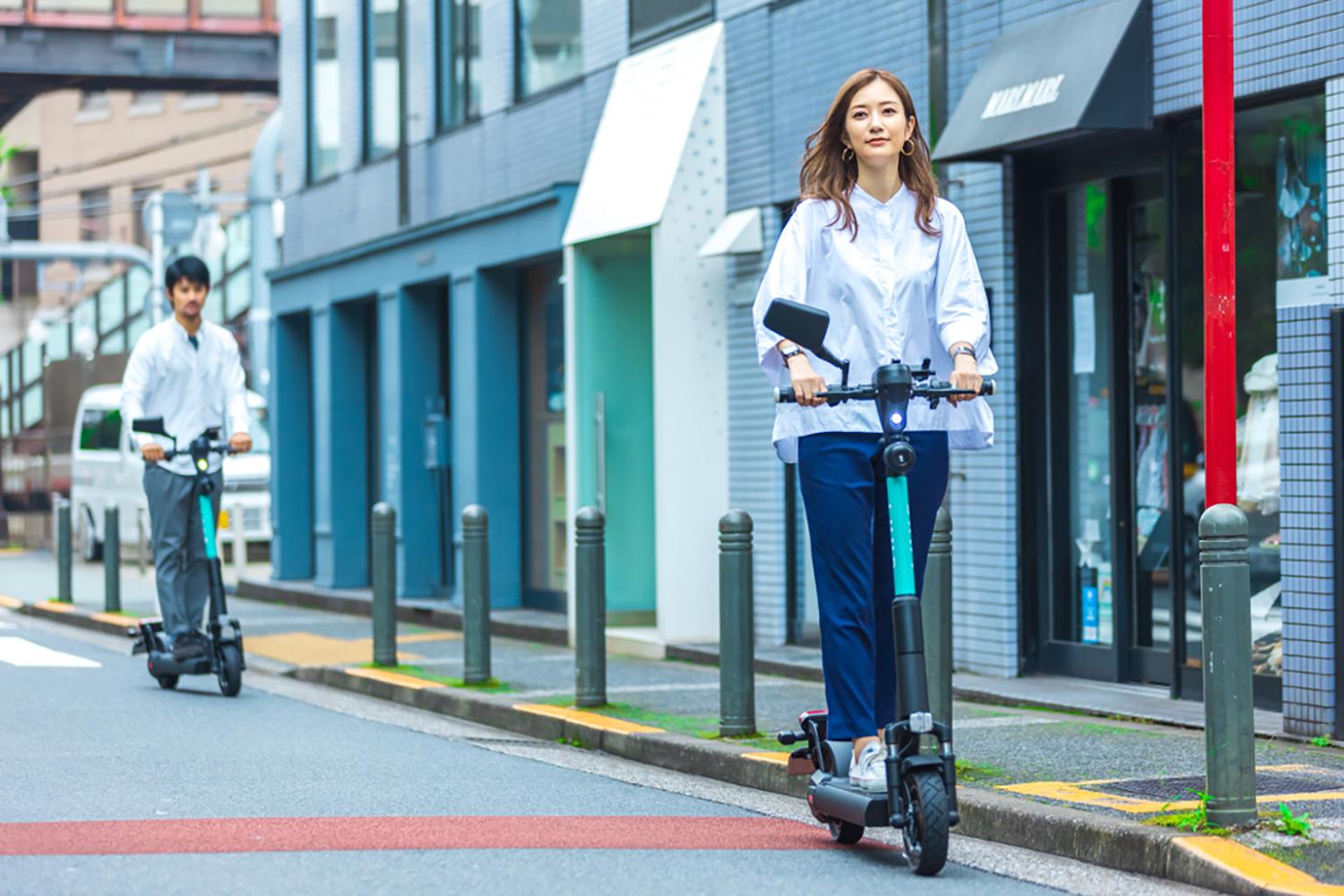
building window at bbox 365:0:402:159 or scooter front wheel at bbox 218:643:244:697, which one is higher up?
building window at bbox 365:0:402:159

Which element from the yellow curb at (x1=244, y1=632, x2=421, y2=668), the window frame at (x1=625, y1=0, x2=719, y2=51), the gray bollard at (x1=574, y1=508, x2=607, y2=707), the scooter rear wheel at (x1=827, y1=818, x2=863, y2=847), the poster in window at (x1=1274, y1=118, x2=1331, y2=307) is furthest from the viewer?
the window frame at (x1=625, y1=0, x2=719, y2=51)

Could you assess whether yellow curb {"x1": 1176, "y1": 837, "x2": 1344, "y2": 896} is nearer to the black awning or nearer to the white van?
the black awning

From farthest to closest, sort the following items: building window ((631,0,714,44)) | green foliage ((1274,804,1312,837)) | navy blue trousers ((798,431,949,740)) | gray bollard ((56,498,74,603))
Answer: gray bollard ((56,498,74,603)) < building window ((631,0,714,44)) < navy blue trousers ((798,431,949,740)) < green foliage ((1274,804,1312,837))

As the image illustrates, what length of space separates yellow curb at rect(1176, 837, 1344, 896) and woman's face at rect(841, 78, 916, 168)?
2.03m

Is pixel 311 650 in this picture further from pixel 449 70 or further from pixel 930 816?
pixel 930 816

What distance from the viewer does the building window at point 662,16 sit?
1360 cm

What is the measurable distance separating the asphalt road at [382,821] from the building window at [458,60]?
8.42m

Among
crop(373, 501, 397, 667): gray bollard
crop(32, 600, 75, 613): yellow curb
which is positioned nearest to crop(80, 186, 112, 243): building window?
crop(32, 600, 75, 613): yellow curb

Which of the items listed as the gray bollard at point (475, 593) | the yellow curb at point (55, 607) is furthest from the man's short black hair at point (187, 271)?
the yellow curb at point (55, 607)

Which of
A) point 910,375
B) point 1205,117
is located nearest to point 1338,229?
point 1205,117

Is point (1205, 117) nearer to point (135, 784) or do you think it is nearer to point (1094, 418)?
point (1094, 418)

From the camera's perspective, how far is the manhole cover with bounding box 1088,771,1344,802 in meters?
6.68

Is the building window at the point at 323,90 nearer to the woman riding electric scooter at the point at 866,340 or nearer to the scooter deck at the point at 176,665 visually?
the scooter deck at the point at 176,665

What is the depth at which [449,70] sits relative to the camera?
17.6 metres
